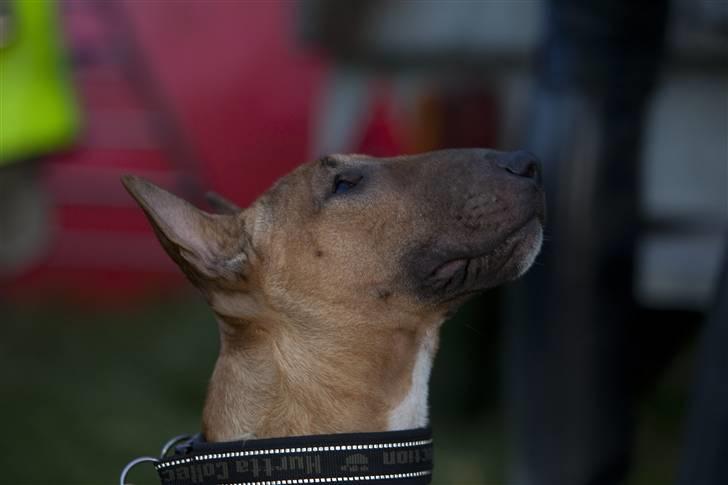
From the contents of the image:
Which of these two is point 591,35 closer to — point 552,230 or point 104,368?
point 552,230

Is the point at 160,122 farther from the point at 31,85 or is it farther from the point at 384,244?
the point at 384,244

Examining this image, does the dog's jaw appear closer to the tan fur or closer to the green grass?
the tan fur

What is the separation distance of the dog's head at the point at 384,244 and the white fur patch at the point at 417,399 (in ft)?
0.35

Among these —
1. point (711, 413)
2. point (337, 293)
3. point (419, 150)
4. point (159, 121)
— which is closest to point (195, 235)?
point (337, 293)

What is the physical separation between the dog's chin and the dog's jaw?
5.2 inches

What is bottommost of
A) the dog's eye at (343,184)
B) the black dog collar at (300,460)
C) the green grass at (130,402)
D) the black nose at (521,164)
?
the green grass at (130,402)

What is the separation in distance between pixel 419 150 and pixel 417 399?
201 cm

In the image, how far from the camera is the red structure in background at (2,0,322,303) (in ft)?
18.5

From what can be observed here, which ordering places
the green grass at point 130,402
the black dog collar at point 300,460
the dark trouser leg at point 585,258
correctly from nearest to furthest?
the black dog collar at point 300,460 < the dark trouser leg at point 585,258 < the green grass at point 130,402

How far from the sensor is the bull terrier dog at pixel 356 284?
2541mm

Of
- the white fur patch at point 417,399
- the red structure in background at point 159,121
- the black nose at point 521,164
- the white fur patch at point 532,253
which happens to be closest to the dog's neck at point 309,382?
the white fur patch at point 417,399

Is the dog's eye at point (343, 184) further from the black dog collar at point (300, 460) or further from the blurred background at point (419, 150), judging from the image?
the blurred background at point (419, 150)

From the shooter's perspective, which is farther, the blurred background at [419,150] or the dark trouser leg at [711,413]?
the blurred background at [419,150]

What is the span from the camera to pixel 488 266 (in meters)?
2.58
